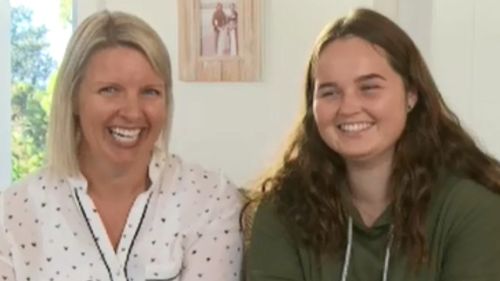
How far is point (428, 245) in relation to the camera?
64.0 inches

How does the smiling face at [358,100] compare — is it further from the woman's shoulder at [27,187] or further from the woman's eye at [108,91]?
the woman's shoulder at [27,187]

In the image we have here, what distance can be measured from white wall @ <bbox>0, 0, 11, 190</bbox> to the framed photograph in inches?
23.6

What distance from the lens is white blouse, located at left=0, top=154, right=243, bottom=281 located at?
1.77 m

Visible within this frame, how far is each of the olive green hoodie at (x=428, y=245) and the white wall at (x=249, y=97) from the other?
0.75 m

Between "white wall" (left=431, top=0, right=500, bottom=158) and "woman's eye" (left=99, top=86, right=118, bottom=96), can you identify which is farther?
"white wall" (left=431, top=0, right=500, bottom=158)

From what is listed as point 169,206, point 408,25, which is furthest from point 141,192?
point 408,25

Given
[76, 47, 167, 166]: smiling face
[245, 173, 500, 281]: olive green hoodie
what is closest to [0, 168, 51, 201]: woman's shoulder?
[76, 47, 167, 166]: smiling face

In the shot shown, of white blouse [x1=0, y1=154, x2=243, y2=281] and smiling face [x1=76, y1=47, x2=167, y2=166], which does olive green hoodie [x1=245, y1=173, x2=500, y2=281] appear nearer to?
white blouse [x1=0, y1=154, x2=243, y2=281]

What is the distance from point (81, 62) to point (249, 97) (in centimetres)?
85

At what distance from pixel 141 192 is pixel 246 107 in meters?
0.76

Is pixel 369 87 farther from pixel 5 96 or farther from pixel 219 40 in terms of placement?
pixel 5 96

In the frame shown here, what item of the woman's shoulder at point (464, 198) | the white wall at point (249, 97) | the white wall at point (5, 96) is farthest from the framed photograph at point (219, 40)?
the woman's shoulder at point (464, 198)

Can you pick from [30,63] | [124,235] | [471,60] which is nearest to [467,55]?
[471,60]

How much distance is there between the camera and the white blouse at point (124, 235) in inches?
69.9
